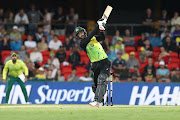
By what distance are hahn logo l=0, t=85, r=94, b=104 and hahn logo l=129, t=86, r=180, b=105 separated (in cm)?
186

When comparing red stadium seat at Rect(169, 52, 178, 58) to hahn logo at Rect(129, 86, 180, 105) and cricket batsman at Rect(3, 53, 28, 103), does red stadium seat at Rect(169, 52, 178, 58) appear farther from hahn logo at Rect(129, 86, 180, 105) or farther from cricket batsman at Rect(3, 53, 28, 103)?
cricket batsman at Rect(3, 53, 28, 103)

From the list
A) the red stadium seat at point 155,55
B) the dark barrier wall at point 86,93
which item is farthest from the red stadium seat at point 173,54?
the dark barrier wall at point 86,93

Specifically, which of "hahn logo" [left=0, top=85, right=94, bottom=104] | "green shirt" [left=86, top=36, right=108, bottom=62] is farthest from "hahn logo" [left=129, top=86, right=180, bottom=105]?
"green shirt" [left=86, top=36, right=108, bottom=62]

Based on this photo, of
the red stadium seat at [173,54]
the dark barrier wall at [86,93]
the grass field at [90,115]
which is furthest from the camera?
the red stadium seat at [173,54]

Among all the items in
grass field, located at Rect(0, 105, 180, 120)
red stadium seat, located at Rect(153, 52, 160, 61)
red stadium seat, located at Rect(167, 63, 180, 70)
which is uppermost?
red stadium seat, located at Rect(153, 52, 160, 61)

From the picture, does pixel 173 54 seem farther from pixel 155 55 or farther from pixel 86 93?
pixel 86 93

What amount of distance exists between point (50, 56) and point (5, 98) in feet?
14.4

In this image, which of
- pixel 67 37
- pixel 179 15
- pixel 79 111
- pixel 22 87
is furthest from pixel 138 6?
pixel 79 111

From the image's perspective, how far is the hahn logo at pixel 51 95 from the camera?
2034cm

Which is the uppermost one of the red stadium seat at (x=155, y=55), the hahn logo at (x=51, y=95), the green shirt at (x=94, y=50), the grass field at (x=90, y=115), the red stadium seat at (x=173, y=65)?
the green shirt at (x=94, y=50)

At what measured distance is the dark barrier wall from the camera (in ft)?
66.7

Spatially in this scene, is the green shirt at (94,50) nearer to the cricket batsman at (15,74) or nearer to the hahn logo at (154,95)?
the cricket batsman at (15,74)

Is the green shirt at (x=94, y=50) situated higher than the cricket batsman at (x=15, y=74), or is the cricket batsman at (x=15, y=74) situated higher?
the green shirt at (x=94, y=50)

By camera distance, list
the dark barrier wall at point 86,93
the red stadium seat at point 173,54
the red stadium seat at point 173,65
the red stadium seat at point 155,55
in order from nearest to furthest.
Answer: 1. the dark barrier wall at point 86,93
2. the red stadium seat at point 173,65
3. the red stadium seat at point 173,54
4. the red stadium seat at point 155,55
